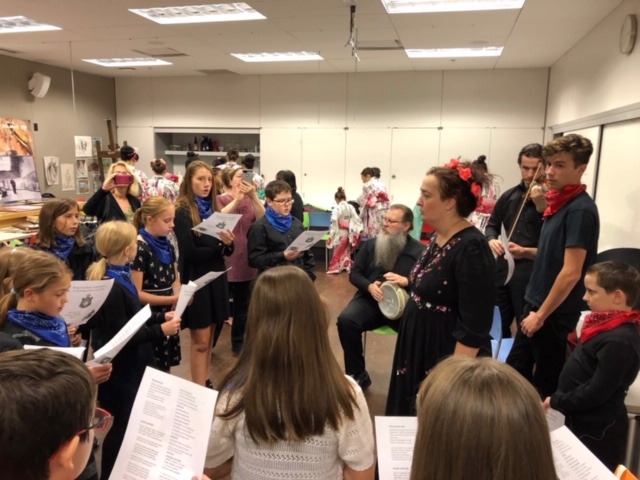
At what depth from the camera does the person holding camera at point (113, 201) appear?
380cm

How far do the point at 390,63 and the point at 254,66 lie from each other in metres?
2.16

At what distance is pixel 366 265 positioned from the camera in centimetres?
345

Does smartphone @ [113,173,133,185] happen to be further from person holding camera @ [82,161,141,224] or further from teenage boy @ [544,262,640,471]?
teenage boy @ [544,262,640,471]

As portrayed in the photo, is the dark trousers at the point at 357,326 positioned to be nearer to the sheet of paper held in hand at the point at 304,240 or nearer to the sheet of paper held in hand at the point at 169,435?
the sheet of paper held in hand at the point at 304,240

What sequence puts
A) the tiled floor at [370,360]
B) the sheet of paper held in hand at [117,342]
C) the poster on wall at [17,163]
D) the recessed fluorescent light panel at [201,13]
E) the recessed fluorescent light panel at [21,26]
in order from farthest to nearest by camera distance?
the poster on wall at [17,163] → the recessed fluorescent light panel at [21,26] → the recessed fluorescent light panel at [201,13] → the tiled floor at [370,360] → the sheet of paper held in hand at [117,342]

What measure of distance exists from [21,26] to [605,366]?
634 centimetres

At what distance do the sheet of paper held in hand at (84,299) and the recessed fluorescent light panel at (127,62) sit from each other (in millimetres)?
6094

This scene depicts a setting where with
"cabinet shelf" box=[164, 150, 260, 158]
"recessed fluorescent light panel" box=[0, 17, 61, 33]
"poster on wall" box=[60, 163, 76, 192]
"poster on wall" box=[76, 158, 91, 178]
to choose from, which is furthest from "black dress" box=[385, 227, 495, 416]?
"poster on wall" box=[76, 158, 91, 178]

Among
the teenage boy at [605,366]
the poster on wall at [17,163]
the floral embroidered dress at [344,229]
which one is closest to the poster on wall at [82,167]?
the poster on wall at [17,163]

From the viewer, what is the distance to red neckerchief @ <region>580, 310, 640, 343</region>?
182cm

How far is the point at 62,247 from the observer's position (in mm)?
3049

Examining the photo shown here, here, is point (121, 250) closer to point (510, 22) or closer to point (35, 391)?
point (35, 391)

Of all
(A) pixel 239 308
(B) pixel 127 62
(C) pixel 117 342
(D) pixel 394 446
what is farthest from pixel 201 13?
(D) pixel 394 446

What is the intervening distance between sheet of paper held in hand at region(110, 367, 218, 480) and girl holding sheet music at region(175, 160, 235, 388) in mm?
1804
